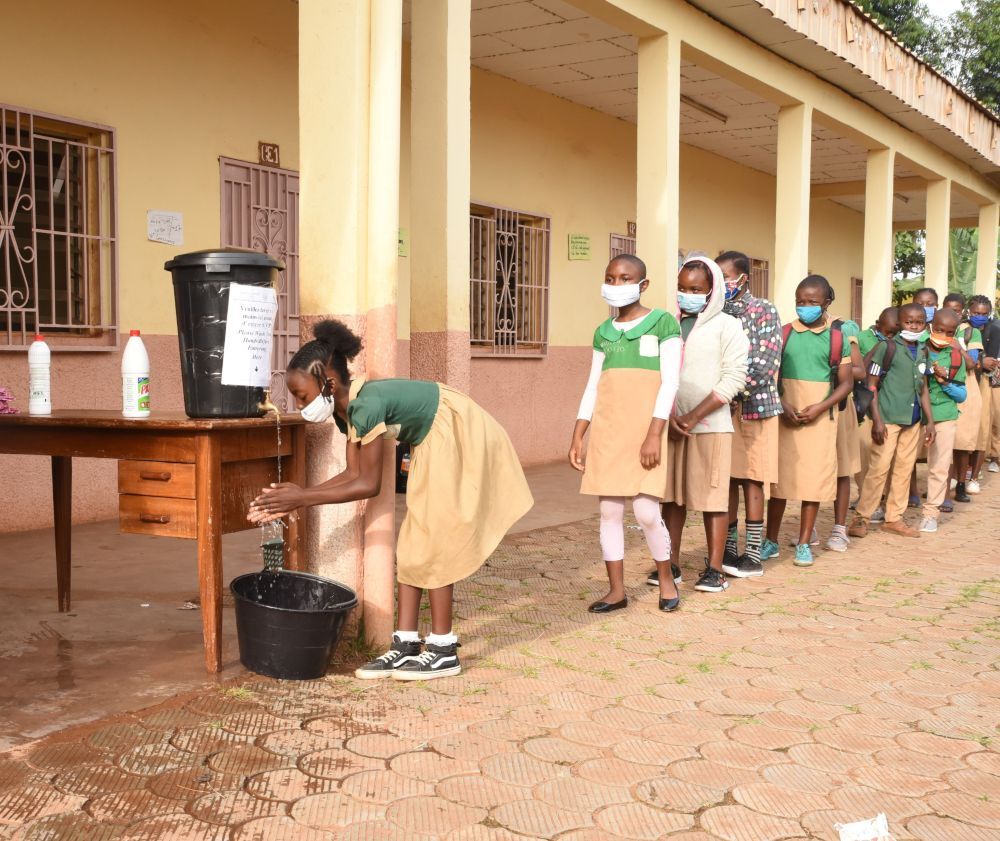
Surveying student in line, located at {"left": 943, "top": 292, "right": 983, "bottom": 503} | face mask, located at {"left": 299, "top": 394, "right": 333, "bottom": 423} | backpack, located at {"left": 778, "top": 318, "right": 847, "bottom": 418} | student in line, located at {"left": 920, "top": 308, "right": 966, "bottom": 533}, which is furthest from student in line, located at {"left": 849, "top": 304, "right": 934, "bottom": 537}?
A: face mask, located at {"left": 299, "top": 394, "right": 333, "bottom": 423}

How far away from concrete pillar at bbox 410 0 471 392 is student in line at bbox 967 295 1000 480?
6064 millimetres

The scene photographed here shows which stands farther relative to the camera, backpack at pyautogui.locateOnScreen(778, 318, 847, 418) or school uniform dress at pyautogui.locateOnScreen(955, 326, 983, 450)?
school uniform dress at pyautogui.locateOnScreen(955, 326, 983, 450)

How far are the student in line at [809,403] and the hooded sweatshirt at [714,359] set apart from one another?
1.05 meters

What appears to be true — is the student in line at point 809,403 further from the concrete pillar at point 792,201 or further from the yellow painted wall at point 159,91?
the yellow painted wall at point 159,91

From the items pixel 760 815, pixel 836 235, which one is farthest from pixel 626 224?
pixel 760 815

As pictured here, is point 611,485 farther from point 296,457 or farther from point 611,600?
point 296,457

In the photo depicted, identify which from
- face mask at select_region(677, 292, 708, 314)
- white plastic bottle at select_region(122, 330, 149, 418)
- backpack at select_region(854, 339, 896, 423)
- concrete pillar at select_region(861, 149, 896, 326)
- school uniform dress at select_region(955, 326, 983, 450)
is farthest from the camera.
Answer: concrete pillar at select_region(861, 149, 896, 326)

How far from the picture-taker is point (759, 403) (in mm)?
5844

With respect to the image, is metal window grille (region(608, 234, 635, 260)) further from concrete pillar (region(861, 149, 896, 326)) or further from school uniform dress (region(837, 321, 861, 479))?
school uniform dress (region(837, 321, 861, 479))

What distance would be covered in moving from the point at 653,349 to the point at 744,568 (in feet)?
5.88

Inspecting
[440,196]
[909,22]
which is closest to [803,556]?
[440,196]

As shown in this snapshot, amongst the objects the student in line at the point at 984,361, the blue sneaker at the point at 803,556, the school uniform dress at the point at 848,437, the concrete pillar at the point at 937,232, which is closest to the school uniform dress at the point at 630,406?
the blue sneaker at the point at 803,556

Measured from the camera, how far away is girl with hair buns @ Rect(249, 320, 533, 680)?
11.8ft

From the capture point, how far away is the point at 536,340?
10.8 metres
